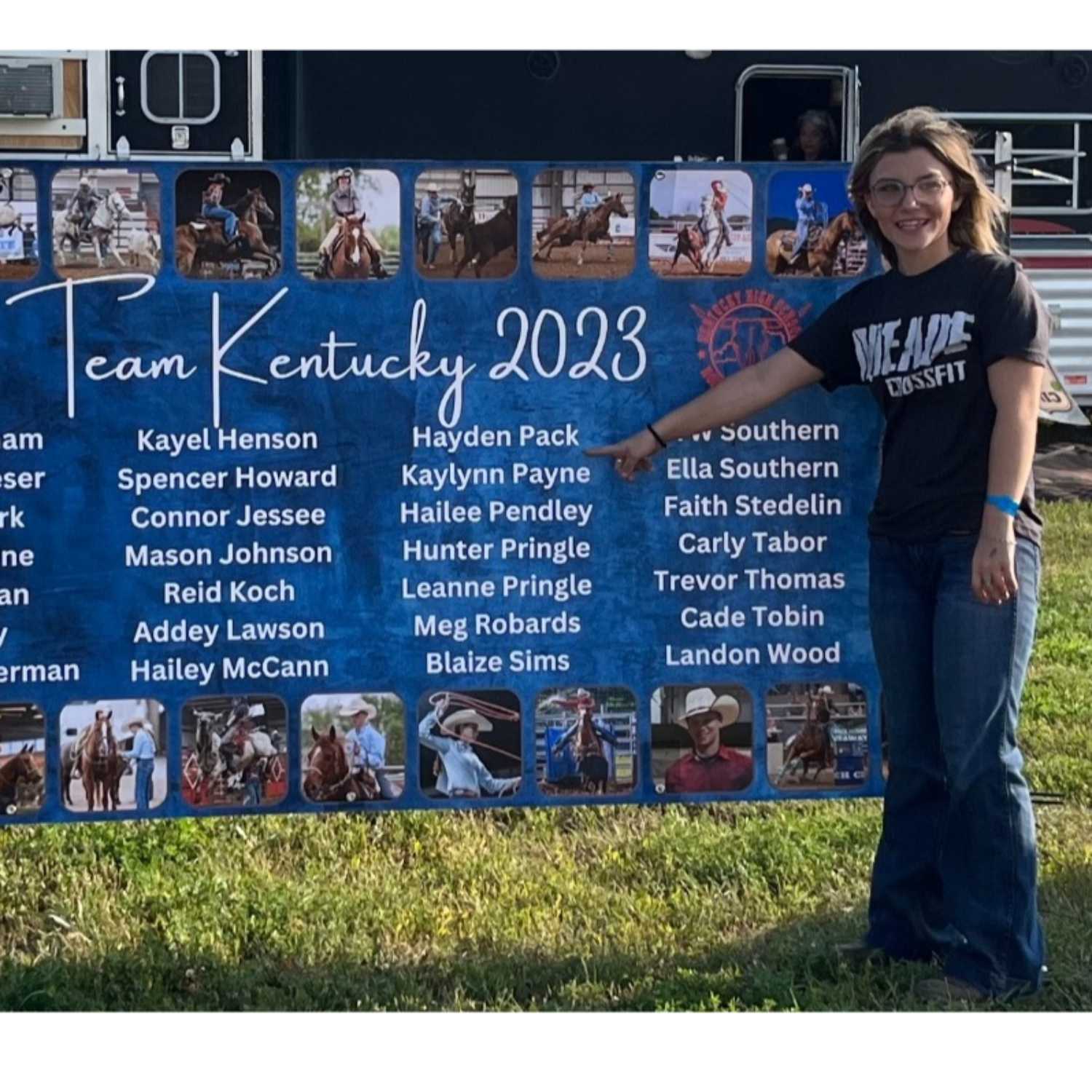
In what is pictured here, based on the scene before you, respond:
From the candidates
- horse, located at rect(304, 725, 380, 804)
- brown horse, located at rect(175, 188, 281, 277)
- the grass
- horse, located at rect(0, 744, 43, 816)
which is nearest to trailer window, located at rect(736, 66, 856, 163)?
the grass

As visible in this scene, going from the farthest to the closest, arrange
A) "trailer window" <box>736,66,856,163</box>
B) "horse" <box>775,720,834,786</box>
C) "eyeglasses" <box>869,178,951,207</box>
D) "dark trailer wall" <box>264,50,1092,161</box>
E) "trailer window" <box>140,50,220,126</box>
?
1. "trailer window" <box>736,66,856,163</box>
2. "dark trailer wall" <box>264,50,1092,161</box>
3. "trailer window" <box>140,50,220,126</box>
4. "horse" <box>775,720,834,786</box>
5. "eyeglasses" <box>869,178,951,207</box>

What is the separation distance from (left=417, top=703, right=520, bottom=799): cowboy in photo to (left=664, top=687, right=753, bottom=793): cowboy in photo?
1.26ft

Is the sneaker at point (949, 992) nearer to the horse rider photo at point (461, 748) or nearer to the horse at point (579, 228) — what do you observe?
the horse rider photo at point (461, 748)

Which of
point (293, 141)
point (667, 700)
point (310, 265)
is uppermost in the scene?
point (293, 141)

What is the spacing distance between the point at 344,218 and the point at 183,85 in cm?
519

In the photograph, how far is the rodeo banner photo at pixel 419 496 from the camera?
13.2ft

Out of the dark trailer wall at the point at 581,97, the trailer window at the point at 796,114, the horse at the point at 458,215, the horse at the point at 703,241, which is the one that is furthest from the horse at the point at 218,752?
the trailer window at the point at 796,114

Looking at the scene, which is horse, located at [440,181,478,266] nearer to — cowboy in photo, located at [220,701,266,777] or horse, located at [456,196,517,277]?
horse, located at [456,196,517,277]

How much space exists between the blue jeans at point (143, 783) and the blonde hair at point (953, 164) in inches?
73.7

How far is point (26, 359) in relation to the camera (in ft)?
13.2

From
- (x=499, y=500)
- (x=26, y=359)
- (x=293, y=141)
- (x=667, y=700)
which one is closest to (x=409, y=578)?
(x=499, y=500)

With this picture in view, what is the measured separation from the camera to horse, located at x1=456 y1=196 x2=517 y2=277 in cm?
410

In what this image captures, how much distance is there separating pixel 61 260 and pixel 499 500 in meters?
1.03

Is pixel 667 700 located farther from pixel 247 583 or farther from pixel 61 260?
pixel 61 260
